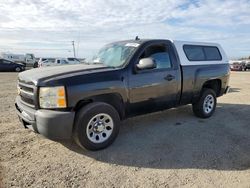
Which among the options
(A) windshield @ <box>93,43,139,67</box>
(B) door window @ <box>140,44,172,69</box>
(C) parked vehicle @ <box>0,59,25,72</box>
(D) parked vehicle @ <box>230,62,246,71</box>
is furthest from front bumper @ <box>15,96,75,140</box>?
(D) parked vehicle @ <box>230,62,246,71</box>

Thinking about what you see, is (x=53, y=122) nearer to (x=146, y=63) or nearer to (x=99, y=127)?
(x=99, y=127)

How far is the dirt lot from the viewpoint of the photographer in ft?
12.6

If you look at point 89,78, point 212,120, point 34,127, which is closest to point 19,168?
point 34,127

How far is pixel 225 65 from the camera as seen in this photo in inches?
303

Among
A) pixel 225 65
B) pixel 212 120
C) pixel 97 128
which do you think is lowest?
pixel 212 120

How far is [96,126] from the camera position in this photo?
188 inches

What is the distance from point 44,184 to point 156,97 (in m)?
2.86

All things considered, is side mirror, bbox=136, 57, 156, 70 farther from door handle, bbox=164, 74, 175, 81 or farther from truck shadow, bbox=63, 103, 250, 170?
truck shadow, bbox=63, 103, 250, 170

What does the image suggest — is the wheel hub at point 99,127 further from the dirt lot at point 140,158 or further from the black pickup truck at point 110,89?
the dirt lot at point 140,158

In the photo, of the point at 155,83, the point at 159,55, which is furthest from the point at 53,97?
the point at 159,55

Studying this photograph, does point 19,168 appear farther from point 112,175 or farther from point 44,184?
point 112,175

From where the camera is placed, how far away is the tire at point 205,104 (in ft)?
23.1

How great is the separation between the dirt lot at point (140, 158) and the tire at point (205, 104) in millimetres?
536

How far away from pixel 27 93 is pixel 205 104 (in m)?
4.43
